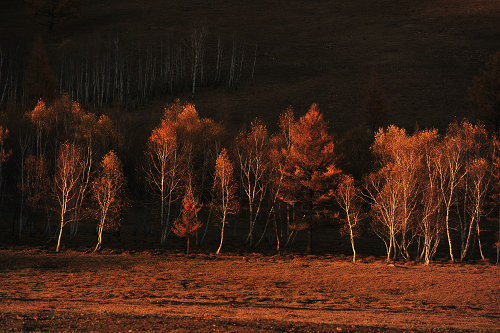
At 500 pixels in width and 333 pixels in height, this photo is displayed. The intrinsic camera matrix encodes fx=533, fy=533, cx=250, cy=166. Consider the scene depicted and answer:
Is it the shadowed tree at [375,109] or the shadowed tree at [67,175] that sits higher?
the shadowed tree at [375,109]

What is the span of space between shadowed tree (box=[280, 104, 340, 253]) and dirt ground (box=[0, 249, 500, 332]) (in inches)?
269

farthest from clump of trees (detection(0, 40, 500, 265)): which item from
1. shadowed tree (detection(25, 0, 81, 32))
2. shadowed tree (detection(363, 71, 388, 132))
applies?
shadowed tree (detection(25, 0, 81, 32))

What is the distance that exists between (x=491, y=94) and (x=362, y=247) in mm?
32724

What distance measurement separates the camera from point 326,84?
340 feet

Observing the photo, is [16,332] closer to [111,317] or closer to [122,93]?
[111,317]

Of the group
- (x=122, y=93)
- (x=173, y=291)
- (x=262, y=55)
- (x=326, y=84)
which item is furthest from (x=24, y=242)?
(x=262, y=55)

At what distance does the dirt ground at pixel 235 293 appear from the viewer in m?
20.6

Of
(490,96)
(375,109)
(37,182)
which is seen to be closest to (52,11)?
(375,109)

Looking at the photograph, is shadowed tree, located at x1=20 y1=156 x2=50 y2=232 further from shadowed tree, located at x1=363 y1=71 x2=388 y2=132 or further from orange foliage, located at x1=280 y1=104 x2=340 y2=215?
shadowed tree, located at x1=363 y1=71 x2=388 y2=132

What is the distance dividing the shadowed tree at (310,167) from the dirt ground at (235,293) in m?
6.84

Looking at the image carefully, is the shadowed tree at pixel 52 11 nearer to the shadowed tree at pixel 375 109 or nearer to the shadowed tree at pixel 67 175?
the shadowed tree at pixel 375 109

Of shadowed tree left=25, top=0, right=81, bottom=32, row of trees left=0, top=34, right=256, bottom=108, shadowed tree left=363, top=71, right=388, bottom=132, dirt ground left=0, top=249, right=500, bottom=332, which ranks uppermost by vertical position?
shadowed tree left=25, top=0, right=81, bottom=32

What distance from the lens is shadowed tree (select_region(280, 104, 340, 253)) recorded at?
5047 centimetres

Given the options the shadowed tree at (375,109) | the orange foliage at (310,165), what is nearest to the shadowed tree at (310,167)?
the orange foliage at (310,165)
